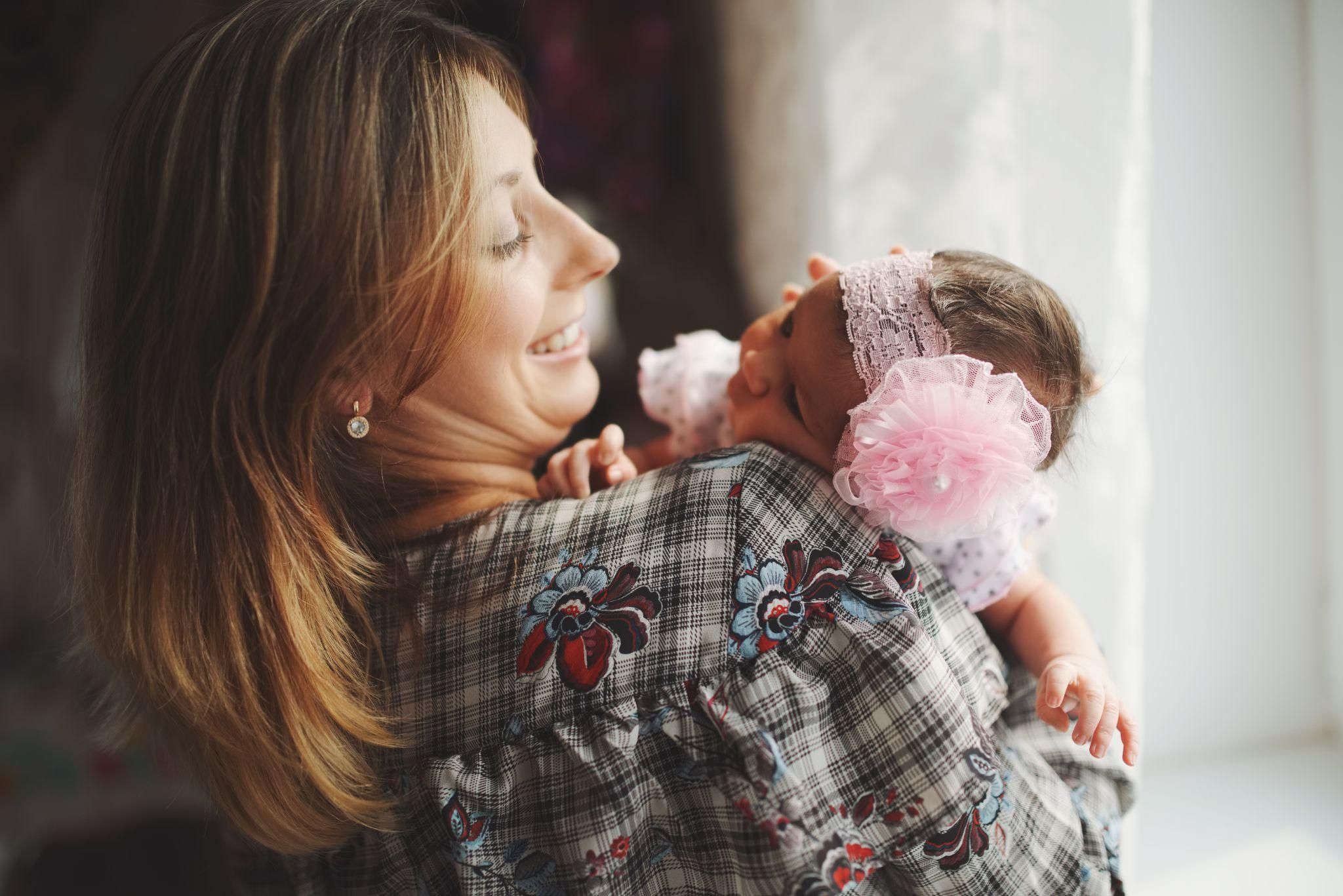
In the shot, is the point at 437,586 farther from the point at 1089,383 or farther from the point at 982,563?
the point at 1089,383

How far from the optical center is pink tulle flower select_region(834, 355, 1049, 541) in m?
0.65

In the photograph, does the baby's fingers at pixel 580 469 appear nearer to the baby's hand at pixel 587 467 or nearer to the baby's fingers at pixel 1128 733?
the baby's hand at pixel 587 467

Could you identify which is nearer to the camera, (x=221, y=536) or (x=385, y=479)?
(x=221, y=536)

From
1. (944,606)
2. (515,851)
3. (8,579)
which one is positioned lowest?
(8,579)

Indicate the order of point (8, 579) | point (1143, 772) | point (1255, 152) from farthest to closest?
point (8, 579) < point (1143, 772) < point (1255, 152)

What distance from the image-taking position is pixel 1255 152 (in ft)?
3.47

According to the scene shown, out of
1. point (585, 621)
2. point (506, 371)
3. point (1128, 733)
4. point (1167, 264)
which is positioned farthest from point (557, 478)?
point (1167, 264)

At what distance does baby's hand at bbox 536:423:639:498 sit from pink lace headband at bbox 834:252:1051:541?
11.0 inches

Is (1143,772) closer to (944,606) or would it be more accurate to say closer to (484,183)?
(944,606)

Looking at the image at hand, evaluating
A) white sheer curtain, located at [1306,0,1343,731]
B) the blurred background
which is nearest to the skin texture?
the blurred background

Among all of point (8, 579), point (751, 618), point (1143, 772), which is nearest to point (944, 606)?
point (751, 618)

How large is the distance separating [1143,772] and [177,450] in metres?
1.32

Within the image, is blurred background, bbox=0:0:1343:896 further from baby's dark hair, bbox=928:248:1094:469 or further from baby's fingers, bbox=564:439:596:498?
baby's fingers, bbox=564:439:596:498

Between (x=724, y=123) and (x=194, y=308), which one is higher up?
(x=724, y=123)
